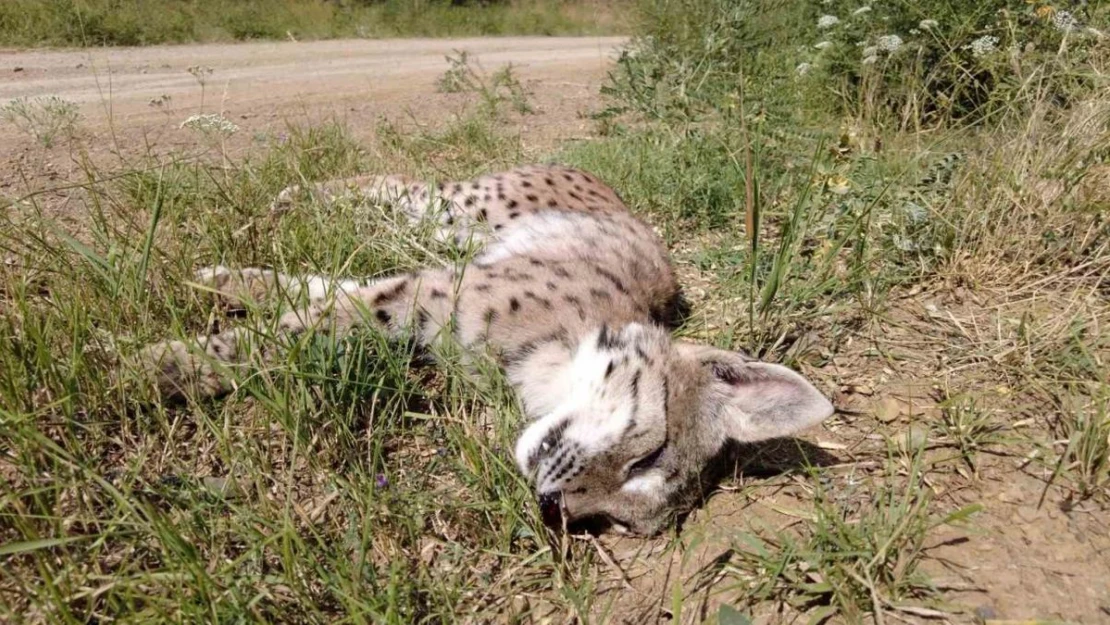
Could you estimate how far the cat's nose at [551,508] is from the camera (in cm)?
264

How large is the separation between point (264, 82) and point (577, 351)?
8937mm

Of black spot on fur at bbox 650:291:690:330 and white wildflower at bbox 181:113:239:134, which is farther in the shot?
black spot on fur at bbox 650:291:690:330

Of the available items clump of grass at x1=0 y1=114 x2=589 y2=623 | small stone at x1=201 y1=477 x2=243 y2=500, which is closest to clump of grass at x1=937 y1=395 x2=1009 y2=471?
clump of grass at x1=0 y1=114 x2=589 y2=623

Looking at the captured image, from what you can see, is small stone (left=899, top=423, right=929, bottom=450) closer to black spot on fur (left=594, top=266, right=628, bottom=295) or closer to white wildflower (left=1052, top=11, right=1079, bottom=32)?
black spot on fur (left=594, top=266, right=628, bottom=295)

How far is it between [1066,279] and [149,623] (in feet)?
14.5

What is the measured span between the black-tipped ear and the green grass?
7.66 metres

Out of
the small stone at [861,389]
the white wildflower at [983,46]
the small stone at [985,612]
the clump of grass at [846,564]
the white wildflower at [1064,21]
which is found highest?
the white wildflower at [1064,21]

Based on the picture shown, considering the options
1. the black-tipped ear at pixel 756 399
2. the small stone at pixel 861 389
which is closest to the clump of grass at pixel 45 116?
the black-tipped ear at pixel 756 399

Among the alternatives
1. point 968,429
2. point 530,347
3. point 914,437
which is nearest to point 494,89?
point 530,347

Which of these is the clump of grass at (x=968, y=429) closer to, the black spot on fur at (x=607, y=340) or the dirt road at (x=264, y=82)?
the black spot on fur at (x=607, y=340)

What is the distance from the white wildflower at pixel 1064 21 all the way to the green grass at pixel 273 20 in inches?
337

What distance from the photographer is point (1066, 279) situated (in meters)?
3.88

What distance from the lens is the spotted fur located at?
2.74 metres

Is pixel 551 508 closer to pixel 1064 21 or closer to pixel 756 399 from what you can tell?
pixel 756 399
